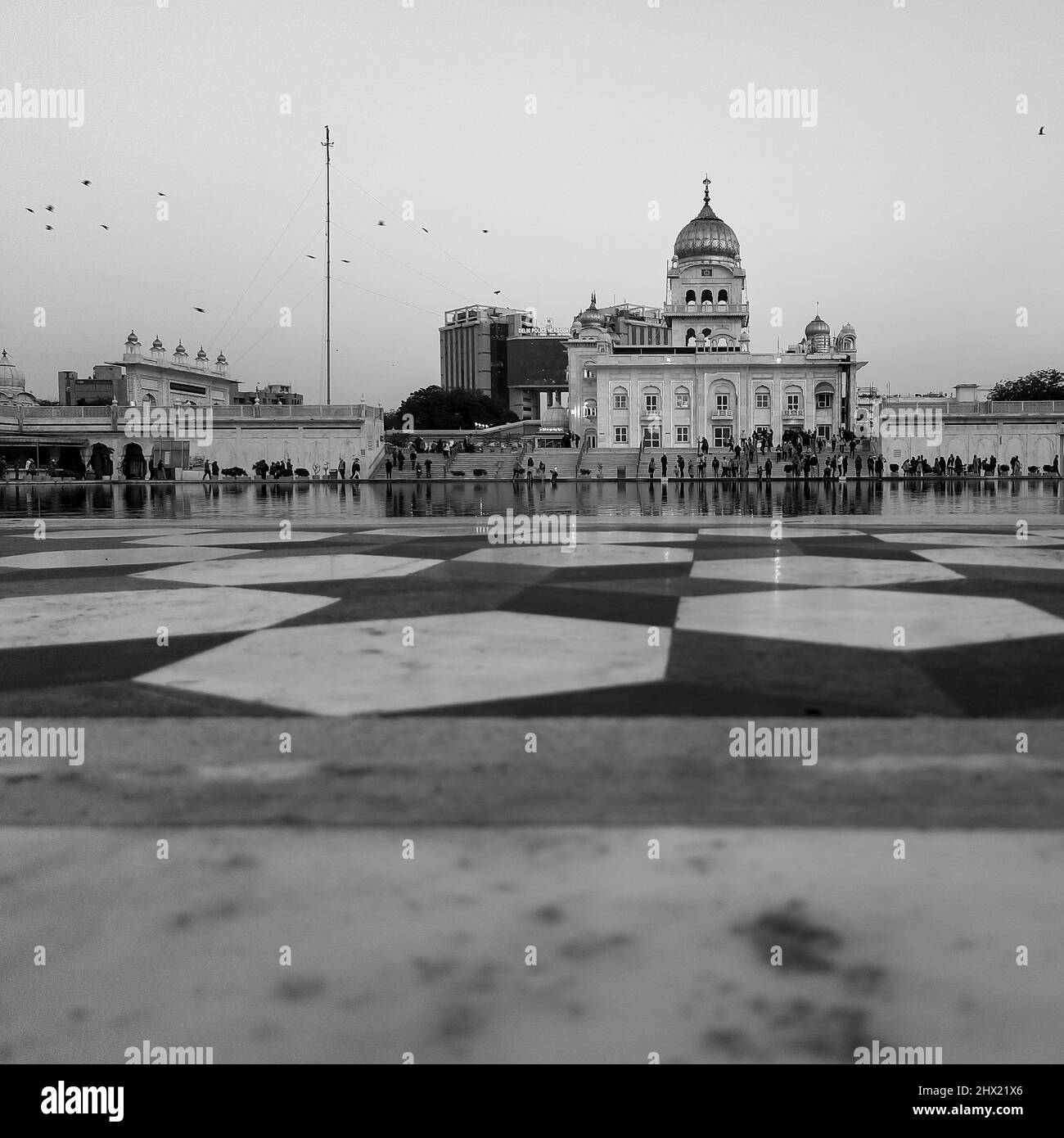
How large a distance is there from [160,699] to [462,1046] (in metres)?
1.75

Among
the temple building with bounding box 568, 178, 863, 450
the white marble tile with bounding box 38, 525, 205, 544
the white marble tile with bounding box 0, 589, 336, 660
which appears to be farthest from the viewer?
the temple building with bounding box 568, 178, 863, 450

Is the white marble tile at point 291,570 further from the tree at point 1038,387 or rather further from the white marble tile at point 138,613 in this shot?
the tree at point 1038,387

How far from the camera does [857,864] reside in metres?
1.67

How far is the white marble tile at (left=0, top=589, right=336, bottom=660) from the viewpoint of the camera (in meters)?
3.85

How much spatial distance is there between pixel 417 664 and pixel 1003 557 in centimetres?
469

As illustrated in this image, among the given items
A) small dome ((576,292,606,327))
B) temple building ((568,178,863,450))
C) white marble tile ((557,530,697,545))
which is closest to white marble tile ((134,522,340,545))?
white marble tile ((557,530,697,545))

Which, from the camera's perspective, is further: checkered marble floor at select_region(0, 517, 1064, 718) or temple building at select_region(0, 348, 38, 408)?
temple building at select_region(0, 348, 38, 408)

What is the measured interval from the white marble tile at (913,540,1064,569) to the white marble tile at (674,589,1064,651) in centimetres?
160

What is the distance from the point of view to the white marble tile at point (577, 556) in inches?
249

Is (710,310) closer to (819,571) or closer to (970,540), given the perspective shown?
(970,540)

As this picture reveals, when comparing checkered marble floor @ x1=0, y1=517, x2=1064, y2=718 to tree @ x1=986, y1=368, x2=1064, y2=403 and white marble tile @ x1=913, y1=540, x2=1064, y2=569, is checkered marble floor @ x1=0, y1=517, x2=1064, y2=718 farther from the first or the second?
tree @ x1=986, y1=368, x2=1064, y2=403

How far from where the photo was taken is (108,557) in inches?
282

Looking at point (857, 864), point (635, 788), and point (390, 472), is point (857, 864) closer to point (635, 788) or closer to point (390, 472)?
point (635, 788)
